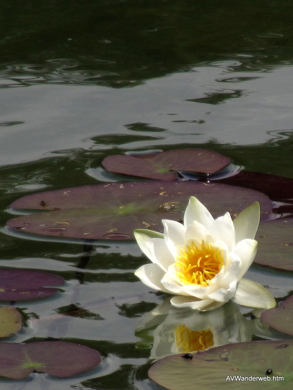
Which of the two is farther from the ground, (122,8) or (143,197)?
(122,8)

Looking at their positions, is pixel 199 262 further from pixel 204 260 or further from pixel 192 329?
pixel 192 329

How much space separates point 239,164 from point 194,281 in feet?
2.86

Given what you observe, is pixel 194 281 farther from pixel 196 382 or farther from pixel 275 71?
pixel 275 71

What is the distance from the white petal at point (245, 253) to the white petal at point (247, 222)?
0.27 ft

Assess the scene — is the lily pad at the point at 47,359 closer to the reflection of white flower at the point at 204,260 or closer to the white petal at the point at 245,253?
the reflection of white flower at the point at 204,260

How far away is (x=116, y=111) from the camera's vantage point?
2789 millimetres

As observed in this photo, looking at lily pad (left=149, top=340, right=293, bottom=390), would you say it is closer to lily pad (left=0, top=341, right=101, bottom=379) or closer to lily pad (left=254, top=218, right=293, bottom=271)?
lily pad (left=0, top=341, right=101, bottom=379)

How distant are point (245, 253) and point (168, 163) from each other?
807 millimetres

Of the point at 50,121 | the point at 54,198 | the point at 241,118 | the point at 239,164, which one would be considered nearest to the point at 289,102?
the point at 241,118

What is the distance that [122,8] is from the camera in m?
3.98

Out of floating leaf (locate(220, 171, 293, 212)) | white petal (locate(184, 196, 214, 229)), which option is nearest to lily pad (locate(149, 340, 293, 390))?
white petal (locate(184, 196, 214, 229))

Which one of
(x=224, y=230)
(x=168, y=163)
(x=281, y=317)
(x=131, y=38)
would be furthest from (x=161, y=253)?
(x=131, y=38)

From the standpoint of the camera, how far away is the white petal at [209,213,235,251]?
5.04ft

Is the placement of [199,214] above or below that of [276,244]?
above
